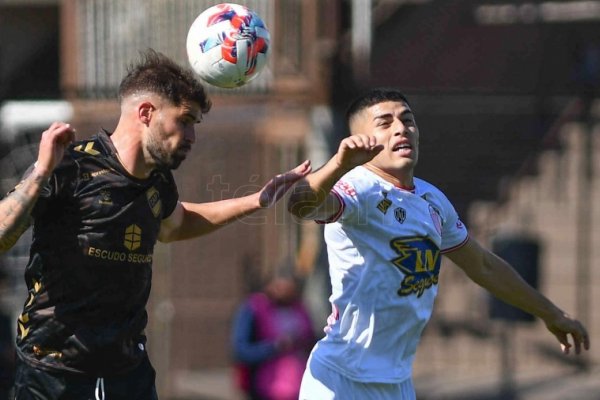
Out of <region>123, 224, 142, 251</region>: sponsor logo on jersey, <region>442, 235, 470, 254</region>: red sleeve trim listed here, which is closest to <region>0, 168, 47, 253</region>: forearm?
<region>123, 224, 142, 251</region>: sponsor logo on jersey

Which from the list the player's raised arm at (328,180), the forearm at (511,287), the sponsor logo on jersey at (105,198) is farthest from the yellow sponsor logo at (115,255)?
the forearm at (511,287)

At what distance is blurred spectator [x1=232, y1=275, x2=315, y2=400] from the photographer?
11.0m

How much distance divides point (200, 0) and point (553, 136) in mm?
4536

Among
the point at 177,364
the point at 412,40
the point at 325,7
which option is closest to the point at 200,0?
the point at 325,7

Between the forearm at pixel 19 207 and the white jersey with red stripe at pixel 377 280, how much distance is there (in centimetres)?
156

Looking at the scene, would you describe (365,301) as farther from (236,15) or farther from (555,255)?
(555,255)

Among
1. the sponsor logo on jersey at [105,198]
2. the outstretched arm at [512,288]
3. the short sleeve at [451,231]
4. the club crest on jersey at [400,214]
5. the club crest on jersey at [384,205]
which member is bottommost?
the outstretched arm at [512,288]

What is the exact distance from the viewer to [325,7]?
13.9 meters

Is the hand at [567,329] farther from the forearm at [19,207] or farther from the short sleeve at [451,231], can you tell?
the forearm at [19,207]

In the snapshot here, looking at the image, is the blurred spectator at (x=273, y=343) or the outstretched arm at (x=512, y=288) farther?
the blurred spectator at (x=273, y=343)

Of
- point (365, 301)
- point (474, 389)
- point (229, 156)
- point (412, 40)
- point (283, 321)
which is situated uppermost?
point (412, 40)

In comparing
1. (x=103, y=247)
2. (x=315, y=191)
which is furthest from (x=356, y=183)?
(x=103, y=247)

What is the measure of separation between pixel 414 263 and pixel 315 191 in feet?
2.74

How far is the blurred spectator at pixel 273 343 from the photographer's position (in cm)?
1103
